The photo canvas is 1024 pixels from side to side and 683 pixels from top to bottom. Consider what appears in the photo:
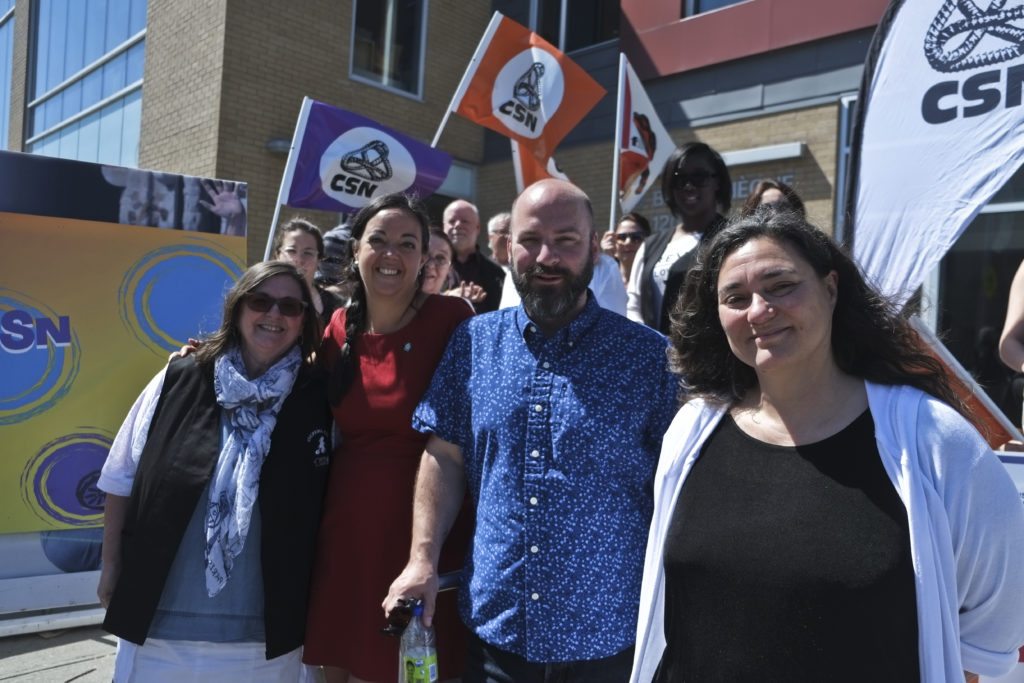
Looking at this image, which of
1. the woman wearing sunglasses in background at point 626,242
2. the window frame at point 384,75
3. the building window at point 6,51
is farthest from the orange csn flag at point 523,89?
the building window at point 6,51

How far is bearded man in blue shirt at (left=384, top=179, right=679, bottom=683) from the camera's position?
1890mm

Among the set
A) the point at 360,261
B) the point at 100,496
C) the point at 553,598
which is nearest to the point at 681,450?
the point at 553,598

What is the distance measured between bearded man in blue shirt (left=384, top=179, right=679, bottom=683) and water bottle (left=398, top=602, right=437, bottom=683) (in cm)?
3

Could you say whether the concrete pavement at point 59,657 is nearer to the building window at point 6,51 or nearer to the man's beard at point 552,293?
the man's beard at point 552,293

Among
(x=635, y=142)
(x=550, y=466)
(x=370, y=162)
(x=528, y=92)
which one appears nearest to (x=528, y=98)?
(x=528, y=92)

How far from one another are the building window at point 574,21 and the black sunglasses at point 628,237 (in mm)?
5737

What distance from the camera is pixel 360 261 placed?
2.55 meters

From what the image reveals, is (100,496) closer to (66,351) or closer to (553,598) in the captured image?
(66,351)

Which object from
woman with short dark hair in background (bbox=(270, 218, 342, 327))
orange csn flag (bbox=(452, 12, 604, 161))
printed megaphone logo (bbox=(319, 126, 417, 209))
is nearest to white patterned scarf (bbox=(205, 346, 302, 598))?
woman with short dark hair in background (bbox=(270, 218, 342, 327))

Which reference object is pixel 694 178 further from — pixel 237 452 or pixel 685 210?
pixel 237 452

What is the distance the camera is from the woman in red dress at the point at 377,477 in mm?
2340

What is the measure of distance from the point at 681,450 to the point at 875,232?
3.06 metres

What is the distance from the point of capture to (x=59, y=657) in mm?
3758

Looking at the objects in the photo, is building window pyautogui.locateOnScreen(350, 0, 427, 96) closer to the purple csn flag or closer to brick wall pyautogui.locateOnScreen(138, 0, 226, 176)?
brick wall pyautogui.locateOnScreen(138, 0, 226, 176)
